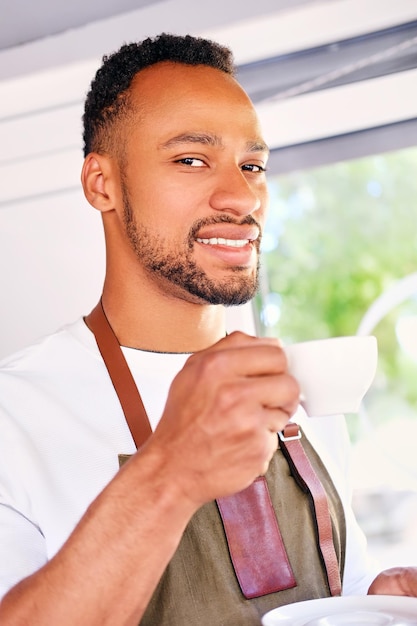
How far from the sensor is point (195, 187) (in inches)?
59.6

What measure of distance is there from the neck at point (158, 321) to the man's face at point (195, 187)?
36mm

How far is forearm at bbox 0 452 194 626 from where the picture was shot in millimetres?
909

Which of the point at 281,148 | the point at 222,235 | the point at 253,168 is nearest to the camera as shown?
the point at 222,235

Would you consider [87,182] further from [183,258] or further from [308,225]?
[308,225]

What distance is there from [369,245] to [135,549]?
97.8 inches

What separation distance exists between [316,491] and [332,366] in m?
0.61

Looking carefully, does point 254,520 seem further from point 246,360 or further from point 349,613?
point 246,360

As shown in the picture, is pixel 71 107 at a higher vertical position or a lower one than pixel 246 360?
higher

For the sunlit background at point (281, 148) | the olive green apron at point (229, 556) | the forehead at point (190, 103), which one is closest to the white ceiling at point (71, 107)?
the sunlit background at point (281, 148)

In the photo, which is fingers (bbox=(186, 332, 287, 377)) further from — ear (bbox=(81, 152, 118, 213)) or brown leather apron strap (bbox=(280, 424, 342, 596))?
ear (bbox=(81, 152, 118, 213))

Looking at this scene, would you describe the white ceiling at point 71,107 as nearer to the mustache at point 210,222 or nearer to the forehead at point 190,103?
the forehead at point 190,103

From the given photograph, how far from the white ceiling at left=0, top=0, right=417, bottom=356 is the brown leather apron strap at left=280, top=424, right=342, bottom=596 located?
135 cm

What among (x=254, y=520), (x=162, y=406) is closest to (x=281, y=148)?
(x=162, y=406)

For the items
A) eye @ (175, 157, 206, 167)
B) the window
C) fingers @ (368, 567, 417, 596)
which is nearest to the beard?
eye @ (175, 157, 206, 167)
